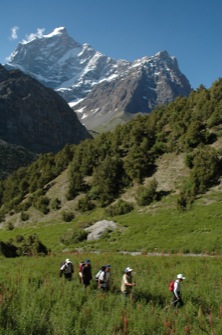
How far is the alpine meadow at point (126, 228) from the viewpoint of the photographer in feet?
35.2

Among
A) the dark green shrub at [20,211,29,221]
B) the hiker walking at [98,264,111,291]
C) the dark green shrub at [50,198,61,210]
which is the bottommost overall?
the hiker walking at [98,264,111,291]

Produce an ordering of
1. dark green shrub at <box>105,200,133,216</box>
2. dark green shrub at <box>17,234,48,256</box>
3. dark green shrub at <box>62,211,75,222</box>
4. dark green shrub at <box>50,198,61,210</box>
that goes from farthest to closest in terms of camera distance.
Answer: dark green shrub at <box>50,198,61,210</box>
dark green shrub at <box>62,211,75,222</box>
dark green shrub at <box>105,200,133,216</box>
dark green shrub at <box>17,234,48,256</box>

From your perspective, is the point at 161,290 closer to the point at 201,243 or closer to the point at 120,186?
the point at 201,243

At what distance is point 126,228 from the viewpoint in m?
37.5

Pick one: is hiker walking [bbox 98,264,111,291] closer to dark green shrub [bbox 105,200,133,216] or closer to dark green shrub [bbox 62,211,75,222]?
dark green shrub [bbox 105,200,133,216]

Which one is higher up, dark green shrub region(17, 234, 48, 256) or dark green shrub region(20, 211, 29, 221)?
dark green shrub region(20, 211, 29, 221)

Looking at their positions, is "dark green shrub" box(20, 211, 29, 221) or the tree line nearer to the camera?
the tree line

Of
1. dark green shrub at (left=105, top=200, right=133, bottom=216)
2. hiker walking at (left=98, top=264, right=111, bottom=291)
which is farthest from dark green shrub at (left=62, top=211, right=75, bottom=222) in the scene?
hiker walking at (left=98, top=264, right=111, bottom=291)

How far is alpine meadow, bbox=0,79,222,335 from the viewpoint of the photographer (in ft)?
35.2

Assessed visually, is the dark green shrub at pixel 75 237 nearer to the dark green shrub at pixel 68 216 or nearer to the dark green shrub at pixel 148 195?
the dark green shrub at pixel 148 195

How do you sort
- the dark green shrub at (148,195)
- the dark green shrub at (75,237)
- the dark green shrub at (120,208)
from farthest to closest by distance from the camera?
the dark green shrub at (120,208)
the dark green shrub at (148,195)
the dark green shrub at (75,237)

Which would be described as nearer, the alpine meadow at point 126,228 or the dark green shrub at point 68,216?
the alpine meadow at point 126,228

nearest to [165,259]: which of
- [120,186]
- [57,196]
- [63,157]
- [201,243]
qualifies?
[201,243]

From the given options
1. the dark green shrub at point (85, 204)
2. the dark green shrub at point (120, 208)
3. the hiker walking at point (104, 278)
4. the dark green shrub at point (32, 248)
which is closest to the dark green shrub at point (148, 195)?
the dark green shrub at point (120, 208)
